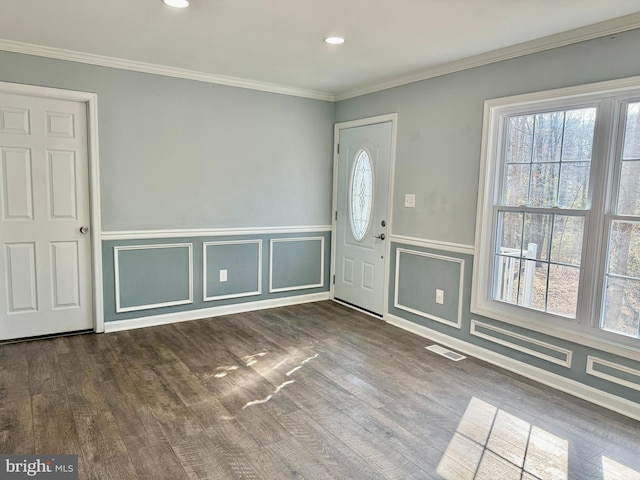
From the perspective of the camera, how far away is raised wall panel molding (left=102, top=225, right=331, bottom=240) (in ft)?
13.1

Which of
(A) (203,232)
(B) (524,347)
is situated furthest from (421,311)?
(A) (203,232)

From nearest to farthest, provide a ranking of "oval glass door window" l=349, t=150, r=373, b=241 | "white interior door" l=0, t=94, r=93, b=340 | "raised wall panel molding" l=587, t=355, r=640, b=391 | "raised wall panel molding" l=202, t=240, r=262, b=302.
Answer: "raised wall panel molding" l=587, t=355, r=640, b=391 → "white interior door" l=0, t=94, r=93, b=340 → "raised wall panel molding" l=202, t=240, r=262, b=302 → "oval glass door window" l=349, t=150, r=373, b=241

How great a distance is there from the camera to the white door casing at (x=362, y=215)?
177 inches

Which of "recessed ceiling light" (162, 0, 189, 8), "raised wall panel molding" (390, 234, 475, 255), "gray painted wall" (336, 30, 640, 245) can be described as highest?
"recessed ceiling light" (162, 0, 189, 8)

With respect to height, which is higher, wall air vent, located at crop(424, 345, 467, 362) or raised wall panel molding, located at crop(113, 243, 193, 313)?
raised wall panel molding, located at crop(113, 243, 193, 313)

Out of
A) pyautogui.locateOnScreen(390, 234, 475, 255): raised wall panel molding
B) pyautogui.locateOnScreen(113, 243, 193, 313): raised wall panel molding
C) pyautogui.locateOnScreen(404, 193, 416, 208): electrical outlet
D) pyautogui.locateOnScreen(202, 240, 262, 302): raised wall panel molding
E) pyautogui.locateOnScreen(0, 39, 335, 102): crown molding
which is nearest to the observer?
pyautogui.locateOnScreen(0, 39, 335, 102): crown molding

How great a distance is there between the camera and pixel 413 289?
13.9 feet

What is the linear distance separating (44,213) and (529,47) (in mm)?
4087

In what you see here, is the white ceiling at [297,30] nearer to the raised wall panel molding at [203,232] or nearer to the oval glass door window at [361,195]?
the oval glass door window at [361,195]

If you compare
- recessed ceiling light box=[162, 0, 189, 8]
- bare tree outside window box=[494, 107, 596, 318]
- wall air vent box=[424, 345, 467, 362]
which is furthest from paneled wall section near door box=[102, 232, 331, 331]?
bare tree outside window box=[494, 107, 596, 318]

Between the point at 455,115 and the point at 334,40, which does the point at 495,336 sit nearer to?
the point at 455,115

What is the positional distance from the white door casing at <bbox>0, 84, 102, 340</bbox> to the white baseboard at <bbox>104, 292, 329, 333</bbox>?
0.21 metres

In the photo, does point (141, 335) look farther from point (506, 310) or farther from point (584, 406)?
point (584, 406)

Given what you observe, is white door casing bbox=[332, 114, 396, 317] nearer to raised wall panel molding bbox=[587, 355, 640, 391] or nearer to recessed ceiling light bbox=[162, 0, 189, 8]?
raised wall panel molding bbox=[587, 355, 640, 391]
